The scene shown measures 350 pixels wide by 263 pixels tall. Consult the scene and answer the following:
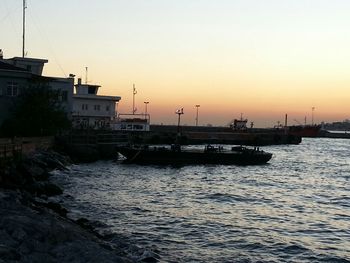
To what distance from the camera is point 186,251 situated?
18.0 meters

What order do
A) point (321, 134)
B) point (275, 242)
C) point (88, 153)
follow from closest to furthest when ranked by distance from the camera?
point (275, 242), point (88, 153), point (321, 134)

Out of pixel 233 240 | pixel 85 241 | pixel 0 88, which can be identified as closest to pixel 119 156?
pixel 0 88

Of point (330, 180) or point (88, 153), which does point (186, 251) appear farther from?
point (88, 153)

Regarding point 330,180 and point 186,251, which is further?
point 330,180

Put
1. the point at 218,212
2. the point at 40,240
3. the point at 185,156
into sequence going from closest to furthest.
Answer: the point at 40,240, the point at 218,212, the point at 185,156

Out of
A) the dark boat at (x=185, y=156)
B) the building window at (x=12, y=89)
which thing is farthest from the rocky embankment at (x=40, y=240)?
the dark boat at (x=185, y=156)

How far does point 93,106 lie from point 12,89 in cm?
3507

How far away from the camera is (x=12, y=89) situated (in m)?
48.1

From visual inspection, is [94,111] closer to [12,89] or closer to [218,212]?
[12,89]

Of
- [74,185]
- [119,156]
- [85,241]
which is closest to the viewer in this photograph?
[85,241]

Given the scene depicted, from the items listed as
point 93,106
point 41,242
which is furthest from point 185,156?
point 41,242

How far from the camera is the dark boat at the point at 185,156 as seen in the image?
180 feet

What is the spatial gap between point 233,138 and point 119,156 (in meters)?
51.4

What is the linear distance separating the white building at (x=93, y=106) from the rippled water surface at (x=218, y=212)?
36829mm
